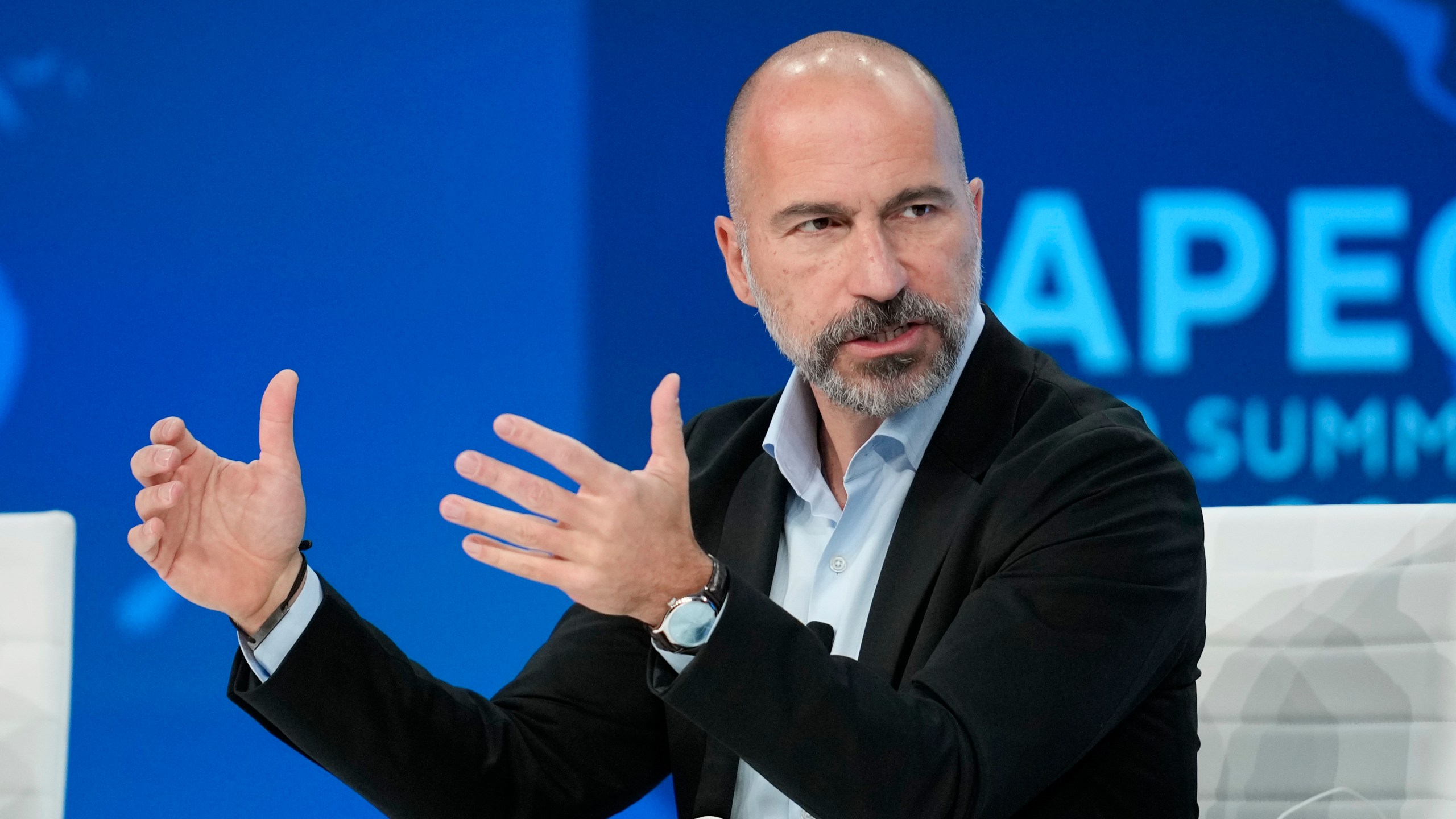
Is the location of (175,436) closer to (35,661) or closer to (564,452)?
(564,452)

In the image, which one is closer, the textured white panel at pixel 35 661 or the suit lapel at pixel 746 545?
the suit lapel at pixel 746 545

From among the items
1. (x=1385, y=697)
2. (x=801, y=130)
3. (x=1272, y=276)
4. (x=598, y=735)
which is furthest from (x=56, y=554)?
(x=1272, y=276)

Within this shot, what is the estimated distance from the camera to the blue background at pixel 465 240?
9.86 feet

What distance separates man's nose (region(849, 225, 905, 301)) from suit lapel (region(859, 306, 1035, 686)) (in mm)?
152

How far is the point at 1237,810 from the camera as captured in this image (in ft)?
5.67

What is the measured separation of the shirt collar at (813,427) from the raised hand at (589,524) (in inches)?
21.0

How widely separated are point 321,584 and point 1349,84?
2.67m

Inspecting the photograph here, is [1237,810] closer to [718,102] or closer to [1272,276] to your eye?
[1272,276]

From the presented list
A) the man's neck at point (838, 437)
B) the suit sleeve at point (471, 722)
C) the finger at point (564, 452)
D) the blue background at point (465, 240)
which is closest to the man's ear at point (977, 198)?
the man's neck at point (838, 437)

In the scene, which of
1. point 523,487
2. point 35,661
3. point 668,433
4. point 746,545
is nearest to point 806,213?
point 746,545

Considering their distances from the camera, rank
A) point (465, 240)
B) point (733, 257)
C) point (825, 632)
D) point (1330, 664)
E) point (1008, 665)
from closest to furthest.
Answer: point (1008, 665) → point (825, 632) → point (1330, 664) → point (733, 257) → point (465, 240)

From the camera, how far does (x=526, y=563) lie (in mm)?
1081

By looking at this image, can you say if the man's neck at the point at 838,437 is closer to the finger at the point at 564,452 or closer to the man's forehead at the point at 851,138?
the man's forehead at the point at 851,138

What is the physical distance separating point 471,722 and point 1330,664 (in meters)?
1.04
